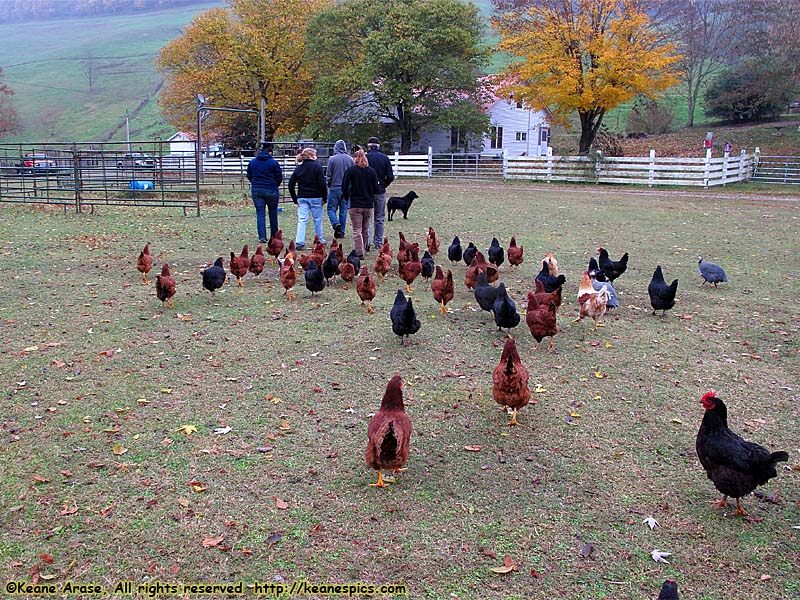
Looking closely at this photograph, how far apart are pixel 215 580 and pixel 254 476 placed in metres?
1.01

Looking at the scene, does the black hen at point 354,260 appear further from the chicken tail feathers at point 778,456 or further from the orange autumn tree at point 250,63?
the orange autumn tree at point 250,63

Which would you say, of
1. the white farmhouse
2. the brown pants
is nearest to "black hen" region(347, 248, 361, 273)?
the brown pants

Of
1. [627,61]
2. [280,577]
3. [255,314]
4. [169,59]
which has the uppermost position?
[169,59]

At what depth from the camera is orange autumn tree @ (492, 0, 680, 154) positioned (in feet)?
90.4

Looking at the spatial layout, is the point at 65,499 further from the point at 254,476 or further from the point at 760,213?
the point at 760,213

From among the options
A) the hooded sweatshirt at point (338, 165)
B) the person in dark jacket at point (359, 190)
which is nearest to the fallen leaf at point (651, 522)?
the person in dark jacket at point (359, 190)

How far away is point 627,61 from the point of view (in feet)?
89.9

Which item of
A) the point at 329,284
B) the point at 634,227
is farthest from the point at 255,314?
the point at 634,227

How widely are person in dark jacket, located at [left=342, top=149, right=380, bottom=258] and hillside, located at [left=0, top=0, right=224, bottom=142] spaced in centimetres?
5838

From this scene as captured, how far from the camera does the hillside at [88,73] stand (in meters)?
67.0

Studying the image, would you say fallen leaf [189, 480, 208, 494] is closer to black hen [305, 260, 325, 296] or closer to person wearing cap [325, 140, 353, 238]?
black hen [305, 260, 325, 296]

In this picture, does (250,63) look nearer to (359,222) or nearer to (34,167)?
(34,167)

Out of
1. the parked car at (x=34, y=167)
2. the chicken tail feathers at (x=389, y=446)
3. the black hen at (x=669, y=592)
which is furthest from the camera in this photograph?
the parked car at (x=34, y=167)

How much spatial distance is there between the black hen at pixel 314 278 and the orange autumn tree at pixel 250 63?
32.2 m
